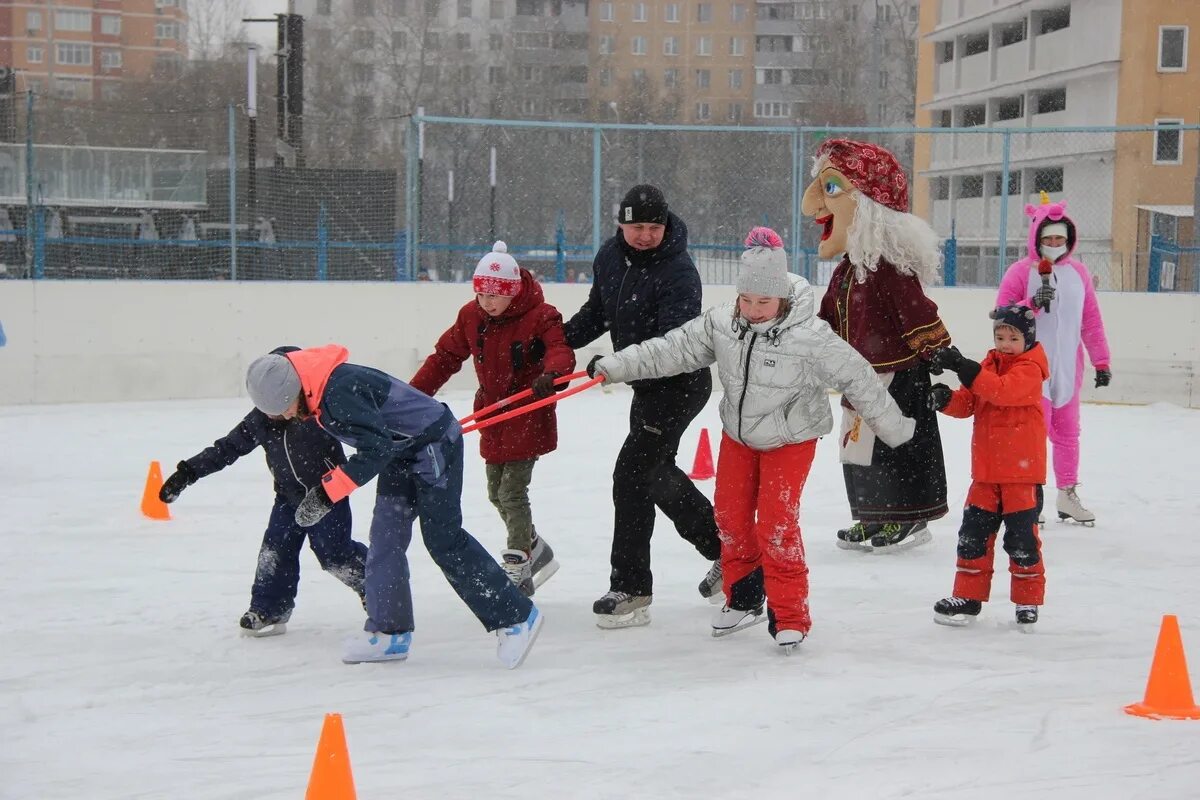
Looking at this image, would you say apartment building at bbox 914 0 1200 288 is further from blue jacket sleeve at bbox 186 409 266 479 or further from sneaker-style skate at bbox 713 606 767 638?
Result: blue jacket sleeve at bbox 186 409 266 479

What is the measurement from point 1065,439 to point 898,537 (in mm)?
1329

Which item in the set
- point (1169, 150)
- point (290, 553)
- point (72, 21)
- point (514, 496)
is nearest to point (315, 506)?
point (290, 553)

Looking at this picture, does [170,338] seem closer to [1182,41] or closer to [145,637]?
[145,637]

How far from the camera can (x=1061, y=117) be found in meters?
37.9

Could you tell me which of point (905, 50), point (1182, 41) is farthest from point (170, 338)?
point (905, 50)

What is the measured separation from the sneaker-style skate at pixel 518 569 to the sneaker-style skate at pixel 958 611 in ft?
5.31

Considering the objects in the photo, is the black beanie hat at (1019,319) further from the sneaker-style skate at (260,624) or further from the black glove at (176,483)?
the black glove at (176,483)

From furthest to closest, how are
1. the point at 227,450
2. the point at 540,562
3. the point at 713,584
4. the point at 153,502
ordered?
the point at 153,502 < the point at 540,562 < the point at 713,584 < the point at 227,450

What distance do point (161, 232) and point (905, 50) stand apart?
4346 centimetres

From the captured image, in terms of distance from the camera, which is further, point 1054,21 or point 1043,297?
point 1054,21

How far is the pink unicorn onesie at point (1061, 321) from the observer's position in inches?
293

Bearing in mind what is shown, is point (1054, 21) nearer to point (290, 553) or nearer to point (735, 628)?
point (735, 628)

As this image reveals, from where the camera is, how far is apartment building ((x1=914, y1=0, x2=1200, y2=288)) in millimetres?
15609

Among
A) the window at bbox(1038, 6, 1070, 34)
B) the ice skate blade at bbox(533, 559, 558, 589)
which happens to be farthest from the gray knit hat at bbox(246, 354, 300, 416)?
the window at bbox(1038, 6, 1070, 34)
